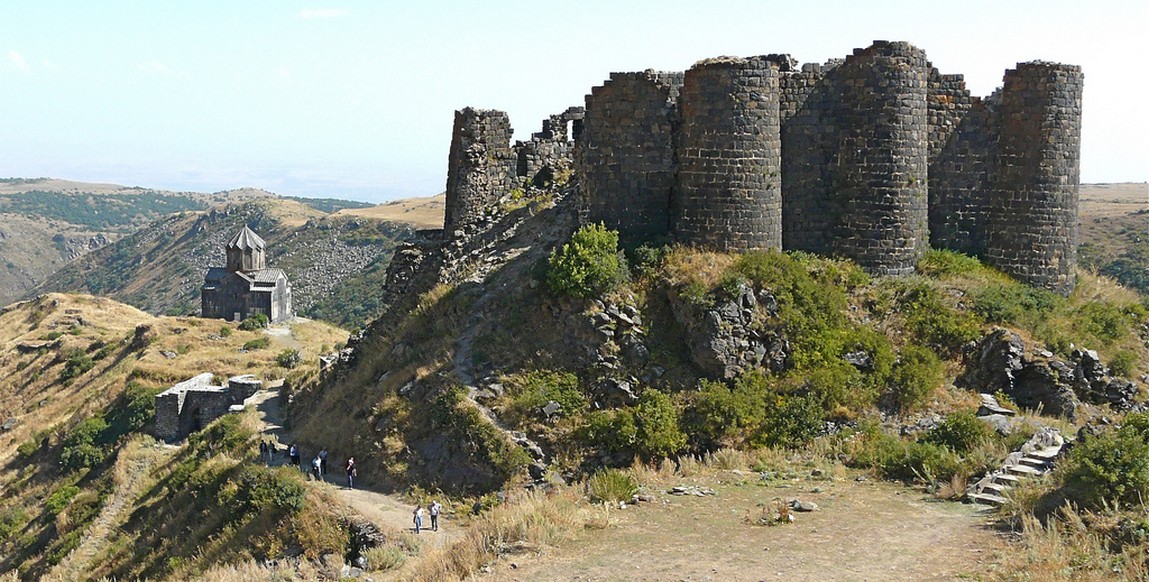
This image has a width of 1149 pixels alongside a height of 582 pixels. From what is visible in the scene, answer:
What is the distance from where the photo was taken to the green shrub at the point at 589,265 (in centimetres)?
1730

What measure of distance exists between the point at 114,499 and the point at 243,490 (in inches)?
460

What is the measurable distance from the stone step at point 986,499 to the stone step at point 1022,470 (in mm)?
744

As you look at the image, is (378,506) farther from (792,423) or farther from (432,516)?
(792,423)

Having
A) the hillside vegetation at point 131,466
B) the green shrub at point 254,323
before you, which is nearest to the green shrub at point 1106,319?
the hillside vegetation at point 131,466

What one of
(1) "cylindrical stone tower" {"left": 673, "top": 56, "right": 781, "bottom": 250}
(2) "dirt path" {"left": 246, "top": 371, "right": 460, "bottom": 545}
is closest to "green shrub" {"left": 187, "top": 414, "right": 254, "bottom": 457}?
(2) "dirt path" {"left": 246, "top": 371, "right": 460, "bottom": 545}

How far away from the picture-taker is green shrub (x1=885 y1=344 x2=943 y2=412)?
16.6 meters

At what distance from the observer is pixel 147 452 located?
31531 millimetres

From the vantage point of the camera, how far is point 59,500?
2945 cm

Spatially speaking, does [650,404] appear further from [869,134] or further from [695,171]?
[869,134]

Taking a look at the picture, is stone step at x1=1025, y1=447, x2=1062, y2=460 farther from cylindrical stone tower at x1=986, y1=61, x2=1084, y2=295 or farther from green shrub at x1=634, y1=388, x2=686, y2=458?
cylindrical stone tower at x1=986, y1=61, x2=1084, y2=295

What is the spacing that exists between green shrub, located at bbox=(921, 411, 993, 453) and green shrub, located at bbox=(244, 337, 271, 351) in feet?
138

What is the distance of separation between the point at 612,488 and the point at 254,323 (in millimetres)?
53502

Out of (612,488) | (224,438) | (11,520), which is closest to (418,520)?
(612,488)

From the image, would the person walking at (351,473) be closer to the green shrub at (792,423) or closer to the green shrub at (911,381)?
the green shrub at (792,423)
